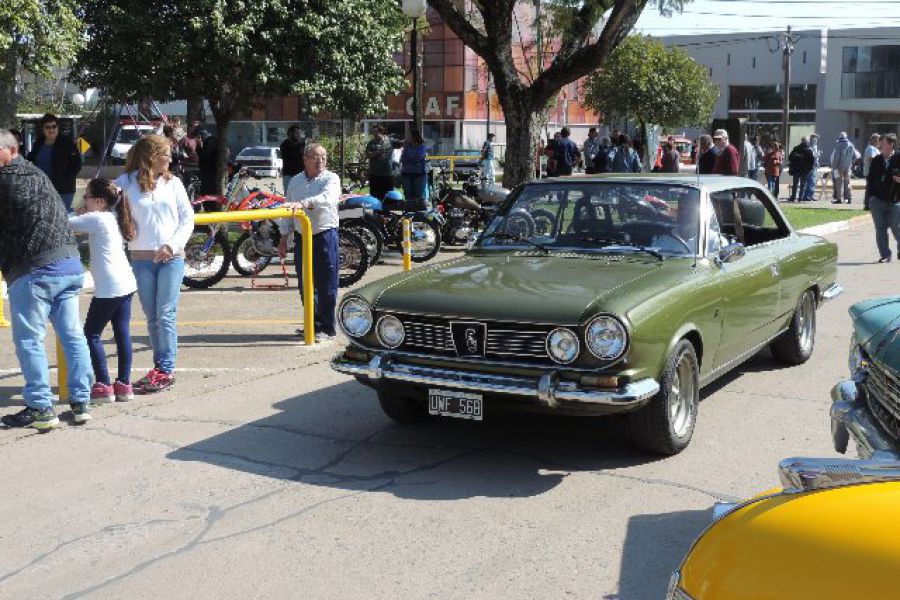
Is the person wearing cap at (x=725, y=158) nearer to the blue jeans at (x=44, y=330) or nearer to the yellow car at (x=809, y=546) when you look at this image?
the blue jeans at (x=44, y=330)

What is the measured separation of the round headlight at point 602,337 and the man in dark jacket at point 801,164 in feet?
81.8

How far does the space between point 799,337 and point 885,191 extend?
7.80m

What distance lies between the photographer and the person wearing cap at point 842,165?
2814cm

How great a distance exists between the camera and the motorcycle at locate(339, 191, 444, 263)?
13836mm

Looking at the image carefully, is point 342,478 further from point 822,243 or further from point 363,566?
point 822,243

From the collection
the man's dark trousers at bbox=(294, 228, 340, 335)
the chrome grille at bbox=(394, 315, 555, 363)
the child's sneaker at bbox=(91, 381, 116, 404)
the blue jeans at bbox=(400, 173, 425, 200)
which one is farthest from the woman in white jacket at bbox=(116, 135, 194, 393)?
the blue jeans at bbox=(400, 173, 425, 200)

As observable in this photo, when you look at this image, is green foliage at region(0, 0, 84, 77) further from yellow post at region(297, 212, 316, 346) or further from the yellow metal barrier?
yellow post at region(297, 212, 316, 346)

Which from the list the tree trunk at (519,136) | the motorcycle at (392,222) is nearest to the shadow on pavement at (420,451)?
the motorcycle at (392,222)

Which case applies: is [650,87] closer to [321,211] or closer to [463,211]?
[463,211]

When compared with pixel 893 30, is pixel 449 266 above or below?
below

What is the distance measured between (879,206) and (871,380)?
11730 millimetres

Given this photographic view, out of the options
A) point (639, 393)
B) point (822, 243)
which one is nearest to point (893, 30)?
point (822, 243)

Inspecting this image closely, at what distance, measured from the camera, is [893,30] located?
5475 cm

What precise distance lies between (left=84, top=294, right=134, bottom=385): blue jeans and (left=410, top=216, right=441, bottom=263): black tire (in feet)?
25.8
